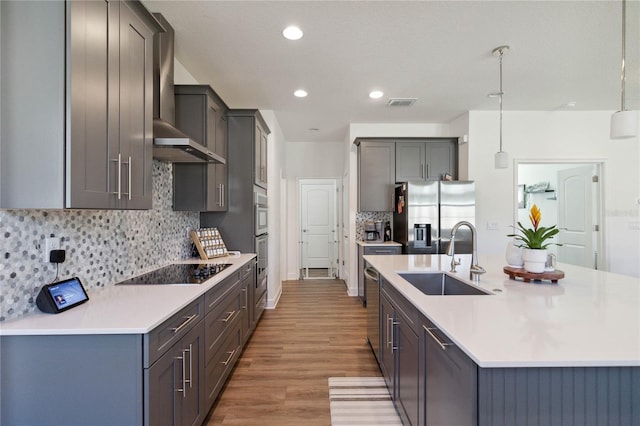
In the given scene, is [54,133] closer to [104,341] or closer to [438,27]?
[104,341]

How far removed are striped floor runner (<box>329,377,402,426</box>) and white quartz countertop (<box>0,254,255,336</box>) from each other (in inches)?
47.9

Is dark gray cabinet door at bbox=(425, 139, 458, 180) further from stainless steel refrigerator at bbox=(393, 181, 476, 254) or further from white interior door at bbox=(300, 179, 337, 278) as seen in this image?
white interior door at bbox=(300, 179, 337, 278)

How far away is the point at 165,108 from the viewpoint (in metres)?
2.08

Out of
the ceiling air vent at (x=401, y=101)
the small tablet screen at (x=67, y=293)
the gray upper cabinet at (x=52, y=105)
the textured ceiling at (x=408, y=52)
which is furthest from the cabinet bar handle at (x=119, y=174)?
the ceiling air vent at (x=401, y=101)

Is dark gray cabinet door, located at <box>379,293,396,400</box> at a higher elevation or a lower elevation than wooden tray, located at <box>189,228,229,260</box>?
lower

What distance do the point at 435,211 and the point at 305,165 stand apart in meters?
2.75

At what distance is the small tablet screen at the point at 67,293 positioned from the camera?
4.58 feet

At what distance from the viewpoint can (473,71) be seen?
10.2 feet

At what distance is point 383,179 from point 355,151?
65 cm

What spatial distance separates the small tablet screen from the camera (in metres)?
1.40

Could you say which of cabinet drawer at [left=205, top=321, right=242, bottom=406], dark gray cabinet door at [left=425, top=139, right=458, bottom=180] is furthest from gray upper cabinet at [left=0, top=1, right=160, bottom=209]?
dark gray cabinet door at [left=425, top=139, right=458, bottom=180]

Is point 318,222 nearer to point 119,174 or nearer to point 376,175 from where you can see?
point 376,175

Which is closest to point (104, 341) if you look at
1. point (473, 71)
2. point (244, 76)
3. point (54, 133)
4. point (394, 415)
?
point (54, 133)

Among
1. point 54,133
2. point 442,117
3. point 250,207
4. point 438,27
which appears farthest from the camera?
point 442,117
